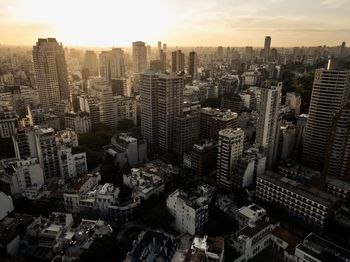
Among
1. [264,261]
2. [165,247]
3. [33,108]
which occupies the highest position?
[33,108]

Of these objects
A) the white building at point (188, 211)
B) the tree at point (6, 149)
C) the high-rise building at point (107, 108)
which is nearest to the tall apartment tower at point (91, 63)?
the high-rise building at point (107, 108)

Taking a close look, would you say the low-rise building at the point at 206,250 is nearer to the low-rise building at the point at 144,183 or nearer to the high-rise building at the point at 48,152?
the low-rise building at the point at 144,183

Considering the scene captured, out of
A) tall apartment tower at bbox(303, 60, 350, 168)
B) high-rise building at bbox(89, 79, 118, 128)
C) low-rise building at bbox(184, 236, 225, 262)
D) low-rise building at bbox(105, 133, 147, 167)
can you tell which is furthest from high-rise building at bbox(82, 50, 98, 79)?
low-rise building at bbox(184, 236, 225, 262)

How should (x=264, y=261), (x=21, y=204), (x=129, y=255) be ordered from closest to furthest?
(x=129, y=255), (x=264, y=261), (x=21, y=204)

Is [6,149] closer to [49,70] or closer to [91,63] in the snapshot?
[49,70]

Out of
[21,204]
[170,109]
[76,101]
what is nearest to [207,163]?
[170,109]

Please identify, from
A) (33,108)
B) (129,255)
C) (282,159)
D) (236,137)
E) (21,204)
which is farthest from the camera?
(33,108)

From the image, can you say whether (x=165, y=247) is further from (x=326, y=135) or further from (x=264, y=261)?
(x=326, y=135)

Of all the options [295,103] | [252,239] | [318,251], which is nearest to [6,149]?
[252,239]
